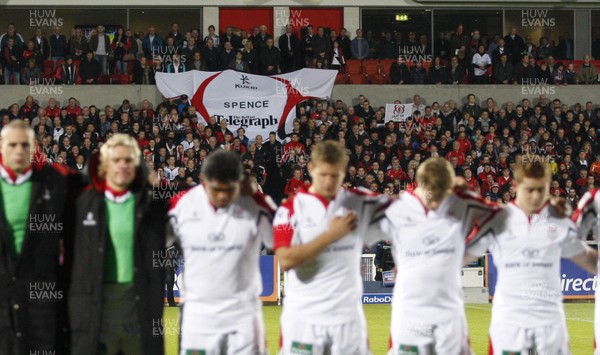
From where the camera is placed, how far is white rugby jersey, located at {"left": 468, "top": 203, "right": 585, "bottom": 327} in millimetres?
8781

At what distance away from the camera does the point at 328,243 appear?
26.9ft

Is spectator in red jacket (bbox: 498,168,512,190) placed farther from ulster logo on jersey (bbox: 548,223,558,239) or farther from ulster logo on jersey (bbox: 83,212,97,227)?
ulster logo on jersey (bbox: 83,212,97,227)

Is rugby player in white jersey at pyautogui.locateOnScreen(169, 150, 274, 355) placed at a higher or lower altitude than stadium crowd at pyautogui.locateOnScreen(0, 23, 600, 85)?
lower

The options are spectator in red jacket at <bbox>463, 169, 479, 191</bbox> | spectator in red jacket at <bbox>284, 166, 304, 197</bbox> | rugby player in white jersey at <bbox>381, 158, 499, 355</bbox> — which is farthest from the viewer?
spectator in red jacket at <bbox>463, 169, 479, 191</bbox>

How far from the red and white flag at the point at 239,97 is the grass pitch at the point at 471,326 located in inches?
415

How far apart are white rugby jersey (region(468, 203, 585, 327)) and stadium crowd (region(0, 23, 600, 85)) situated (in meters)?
23.4

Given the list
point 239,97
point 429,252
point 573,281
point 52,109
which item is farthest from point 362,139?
point 429,252

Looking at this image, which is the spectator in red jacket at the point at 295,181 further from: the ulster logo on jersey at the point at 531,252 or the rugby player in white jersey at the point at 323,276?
the rugby player in white jersey at the point at 323,276

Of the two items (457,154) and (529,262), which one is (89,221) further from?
(457,154)

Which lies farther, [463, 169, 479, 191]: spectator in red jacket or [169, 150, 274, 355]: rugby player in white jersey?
[463, 169, 479, 191]: spectator in red jacket

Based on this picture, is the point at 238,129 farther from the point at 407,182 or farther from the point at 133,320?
the point at 133,320

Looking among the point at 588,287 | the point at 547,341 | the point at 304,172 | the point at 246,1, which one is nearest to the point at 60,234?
the point at 547,341

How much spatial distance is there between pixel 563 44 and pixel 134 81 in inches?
518

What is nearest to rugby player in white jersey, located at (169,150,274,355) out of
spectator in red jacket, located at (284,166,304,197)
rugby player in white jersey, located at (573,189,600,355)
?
rugby player in white jersey, located at (573,189,600,355)
